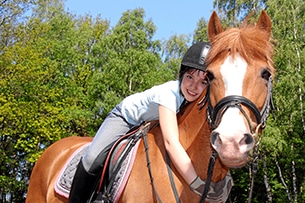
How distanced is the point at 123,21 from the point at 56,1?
875cm

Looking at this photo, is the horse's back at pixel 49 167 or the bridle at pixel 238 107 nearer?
the bridle at pixel 238 107

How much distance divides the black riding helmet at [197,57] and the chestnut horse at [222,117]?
0.51 feet

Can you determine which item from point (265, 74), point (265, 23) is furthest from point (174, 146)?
point (265, 23)

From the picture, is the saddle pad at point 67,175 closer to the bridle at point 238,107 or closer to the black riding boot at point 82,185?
the black riding boot at point 82,185

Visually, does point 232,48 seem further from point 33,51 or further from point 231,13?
point 231,13

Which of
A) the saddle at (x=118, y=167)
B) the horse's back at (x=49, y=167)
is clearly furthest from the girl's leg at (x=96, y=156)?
the horse's back at (x=49, y=167)

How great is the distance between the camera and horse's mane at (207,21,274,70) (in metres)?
3.55

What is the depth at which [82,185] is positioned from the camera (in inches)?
193

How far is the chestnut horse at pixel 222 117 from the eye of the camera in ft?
10.5

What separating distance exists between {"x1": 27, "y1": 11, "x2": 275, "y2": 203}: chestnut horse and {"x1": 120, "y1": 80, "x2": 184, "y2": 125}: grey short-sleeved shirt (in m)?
0.20

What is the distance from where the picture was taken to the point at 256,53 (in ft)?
11.8

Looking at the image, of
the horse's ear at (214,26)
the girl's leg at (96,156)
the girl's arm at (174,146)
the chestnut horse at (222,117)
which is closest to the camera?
the chestnut horse at (222,117)

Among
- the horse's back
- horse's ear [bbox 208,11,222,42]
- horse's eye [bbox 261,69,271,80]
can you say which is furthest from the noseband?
the horse's back

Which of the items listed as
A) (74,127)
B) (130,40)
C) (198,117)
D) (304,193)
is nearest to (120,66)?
(130,40)
